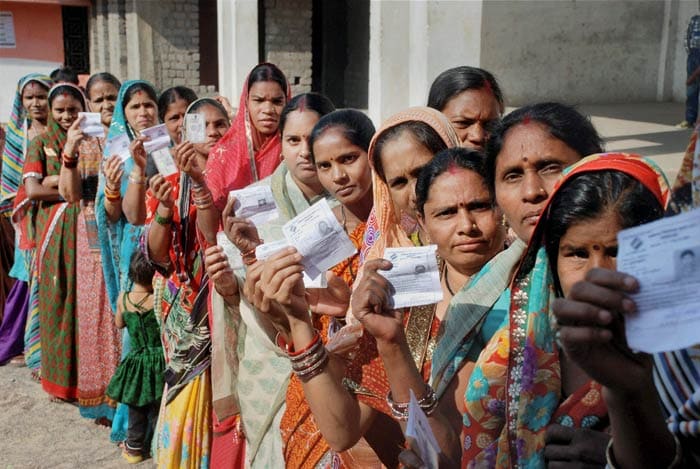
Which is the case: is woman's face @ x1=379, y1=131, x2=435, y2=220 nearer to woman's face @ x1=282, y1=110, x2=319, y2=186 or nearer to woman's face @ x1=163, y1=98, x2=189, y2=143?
woman's face @ x1=282, y1=110, x2=319, y2=186

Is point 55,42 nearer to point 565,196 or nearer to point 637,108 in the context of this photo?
point 637,108

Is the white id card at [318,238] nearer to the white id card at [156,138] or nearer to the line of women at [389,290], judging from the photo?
the line of women at [389,290]

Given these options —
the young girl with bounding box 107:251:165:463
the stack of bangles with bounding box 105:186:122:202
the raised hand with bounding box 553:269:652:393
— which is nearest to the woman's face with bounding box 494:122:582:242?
the raised hand with bounding box 553:269:652:393

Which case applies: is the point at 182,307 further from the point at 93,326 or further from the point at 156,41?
the point at 156,41

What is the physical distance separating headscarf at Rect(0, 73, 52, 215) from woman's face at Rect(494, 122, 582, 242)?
5649mm

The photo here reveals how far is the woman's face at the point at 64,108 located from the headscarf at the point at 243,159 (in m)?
2.04

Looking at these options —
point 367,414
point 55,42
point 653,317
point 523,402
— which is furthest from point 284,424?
point 55,42

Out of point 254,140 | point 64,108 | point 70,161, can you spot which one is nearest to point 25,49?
point 64,108

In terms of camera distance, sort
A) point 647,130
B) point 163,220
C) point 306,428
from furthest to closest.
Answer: point 647,130 < point 163,220 < point 306,428

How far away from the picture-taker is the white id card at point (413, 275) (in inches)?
71.6

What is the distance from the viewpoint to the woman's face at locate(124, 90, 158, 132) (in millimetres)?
4988

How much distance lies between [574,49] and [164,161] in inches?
385

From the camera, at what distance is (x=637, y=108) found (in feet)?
38.4

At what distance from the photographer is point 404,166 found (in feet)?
8.52
